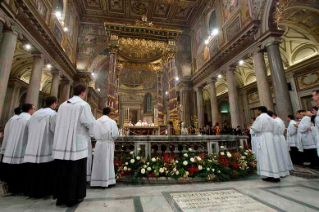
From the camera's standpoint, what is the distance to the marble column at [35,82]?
7.66 metres

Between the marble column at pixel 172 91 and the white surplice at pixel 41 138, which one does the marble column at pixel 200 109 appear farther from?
the white surplice at pixel 41 138

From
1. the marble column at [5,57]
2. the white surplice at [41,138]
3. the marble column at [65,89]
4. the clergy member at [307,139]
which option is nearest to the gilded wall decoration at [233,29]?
the clergy member at [307,139]

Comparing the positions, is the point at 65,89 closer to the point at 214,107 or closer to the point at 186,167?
the point at 214,107

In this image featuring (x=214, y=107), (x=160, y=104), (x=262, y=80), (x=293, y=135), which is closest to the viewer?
(x=293, y=135)

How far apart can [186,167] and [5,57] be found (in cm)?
748

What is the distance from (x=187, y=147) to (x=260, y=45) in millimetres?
6993

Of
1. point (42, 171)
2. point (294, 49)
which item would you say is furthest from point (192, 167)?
point (294, 49)

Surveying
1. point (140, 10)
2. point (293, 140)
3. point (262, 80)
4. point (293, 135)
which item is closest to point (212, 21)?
point (140, 10)

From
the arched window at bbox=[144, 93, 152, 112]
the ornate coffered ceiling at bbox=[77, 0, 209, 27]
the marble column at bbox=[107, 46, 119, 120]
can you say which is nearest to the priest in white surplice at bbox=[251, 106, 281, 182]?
the marble column at bbox=[107, 46, 119, 120]

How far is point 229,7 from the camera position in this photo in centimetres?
1018

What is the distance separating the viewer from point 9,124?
327 centimetres

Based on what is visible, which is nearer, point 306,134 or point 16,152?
point 16,152

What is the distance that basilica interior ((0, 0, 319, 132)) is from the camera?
23.4 feet

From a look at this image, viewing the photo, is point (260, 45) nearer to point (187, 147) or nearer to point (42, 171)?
point (187, 147)
